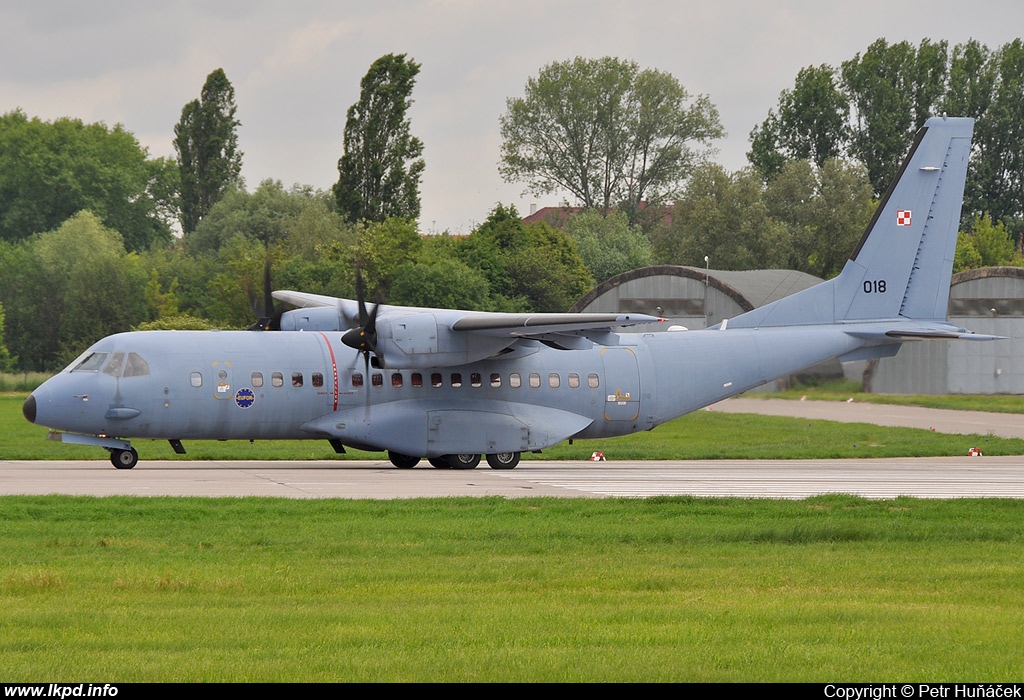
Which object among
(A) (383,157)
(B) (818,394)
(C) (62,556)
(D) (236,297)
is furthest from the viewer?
(A) (383,157)

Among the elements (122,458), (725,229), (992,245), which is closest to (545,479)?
(122,458)

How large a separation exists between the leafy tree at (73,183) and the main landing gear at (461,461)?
76641 mm

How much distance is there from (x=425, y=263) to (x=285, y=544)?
46.3 meters

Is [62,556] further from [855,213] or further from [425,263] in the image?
[855,213]

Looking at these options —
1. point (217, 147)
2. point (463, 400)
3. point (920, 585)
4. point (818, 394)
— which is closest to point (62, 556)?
point (920, 585)

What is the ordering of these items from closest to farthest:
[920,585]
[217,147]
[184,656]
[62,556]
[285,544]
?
[184,656]
[920,585]
[62,556]
[285,544]
[217,147]

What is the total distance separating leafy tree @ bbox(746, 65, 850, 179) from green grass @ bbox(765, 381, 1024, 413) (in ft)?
163

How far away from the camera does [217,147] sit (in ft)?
301

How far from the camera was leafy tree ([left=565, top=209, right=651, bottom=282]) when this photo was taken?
280 ft

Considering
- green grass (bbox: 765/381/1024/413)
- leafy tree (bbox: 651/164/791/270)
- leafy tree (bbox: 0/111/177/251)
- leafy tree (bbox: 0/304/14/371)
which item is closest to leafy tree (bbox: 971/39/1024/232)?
leafy tree (bbox: 651/164/791/270)

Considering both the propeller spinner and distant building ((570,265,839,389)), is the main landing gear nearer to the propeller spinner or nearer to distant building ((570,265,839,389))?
the propeller spinner

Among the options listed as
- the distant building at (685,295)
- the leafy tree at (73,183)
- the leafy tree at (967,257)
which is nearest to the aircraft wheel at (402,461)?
the distant building at (685,295)

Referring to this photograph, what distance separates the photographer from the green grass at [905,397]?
160 ft

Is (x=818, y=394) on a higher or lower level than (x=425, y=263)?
lower
